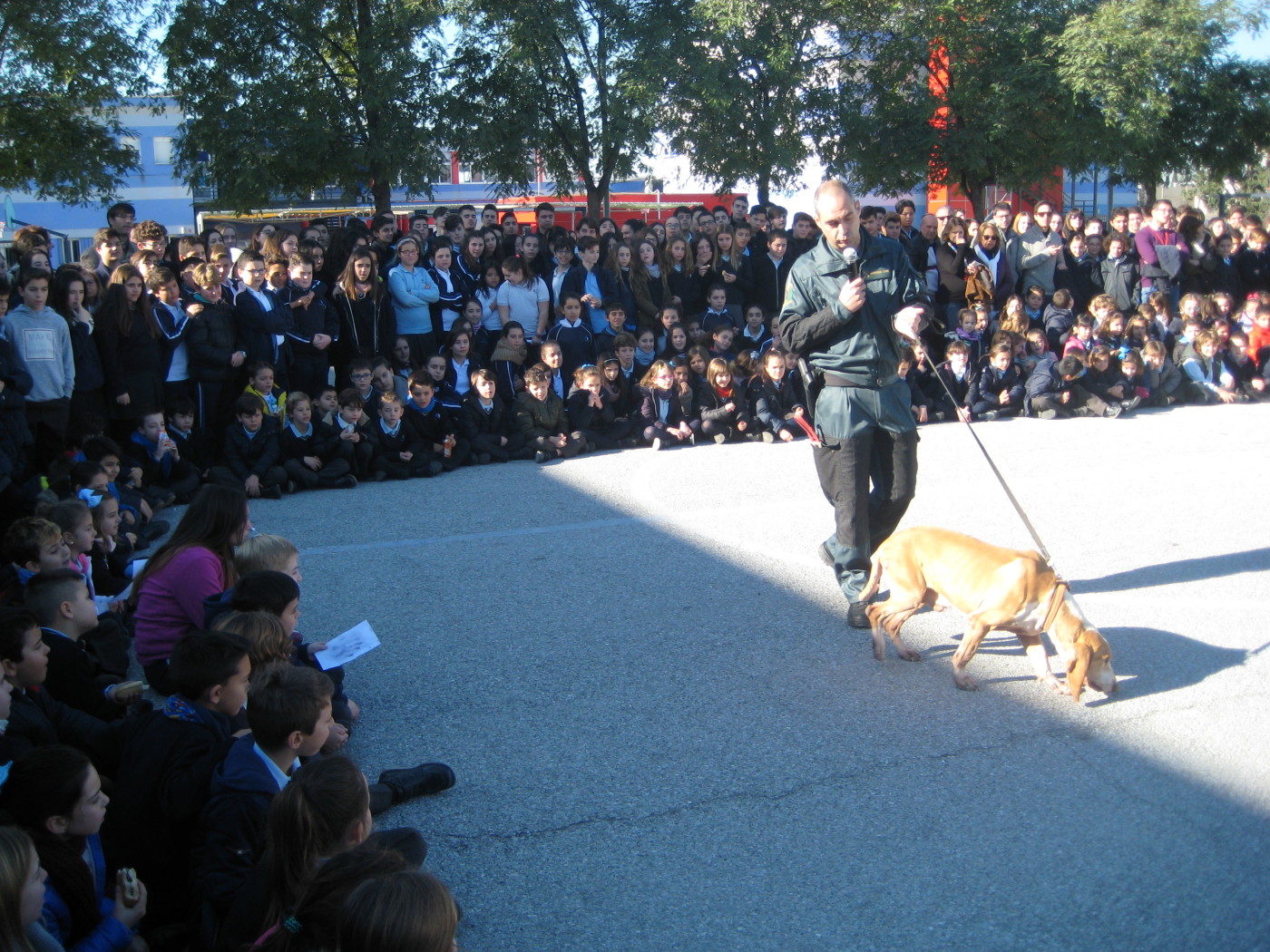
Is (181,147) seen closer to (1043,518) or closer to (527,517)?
(527,517)

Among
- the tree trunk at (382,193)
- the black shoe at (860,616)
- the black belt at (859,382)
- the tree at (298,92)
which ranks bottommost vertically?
the black shoe at (860,616)

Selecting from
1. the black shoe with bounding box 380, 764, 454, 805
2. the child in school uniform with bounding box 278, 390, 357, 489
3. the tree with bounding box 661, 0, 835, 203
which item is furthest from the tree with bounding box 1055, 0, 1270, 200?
the black shoe with bounding box 380, 764, 454, 805

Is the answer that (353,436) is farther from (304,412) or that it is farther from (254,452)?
(254,452)

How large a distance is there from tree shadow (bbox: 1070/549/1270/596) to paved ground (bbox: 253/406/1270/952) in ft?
0.07

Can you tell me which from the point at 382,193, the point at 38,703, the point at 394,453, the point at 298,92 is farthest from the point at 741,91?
the point at 38,703

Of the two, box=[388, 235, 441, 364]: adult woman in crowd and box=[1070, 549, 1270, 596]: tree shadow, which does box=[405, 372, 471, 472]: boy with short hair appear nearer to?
box=[388, 235, 441, 364]: adult woman in crowd

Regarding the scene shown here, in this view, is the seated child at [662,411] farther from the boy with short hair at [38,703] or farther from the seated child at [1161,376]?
the boy with short hair at [38,703]

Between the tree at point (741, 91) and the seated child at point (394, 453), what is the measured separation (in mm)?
8475

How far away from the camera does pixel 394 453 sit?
9.34 metres

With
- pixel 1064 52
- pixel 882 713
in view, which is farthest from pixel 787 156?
pixel 882 713

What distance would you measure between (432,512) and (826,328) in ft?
12.3

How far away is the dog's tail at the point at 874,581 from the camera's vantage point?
16.8ft

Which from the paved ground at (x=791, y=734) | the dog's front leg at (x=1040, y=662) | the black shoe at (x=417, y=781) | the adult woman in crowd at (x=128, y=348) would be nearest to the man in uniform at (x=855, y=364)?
the paved ground at (x=791, y=734)

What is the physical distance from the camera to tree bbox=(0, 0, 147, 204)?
14.9 meters
